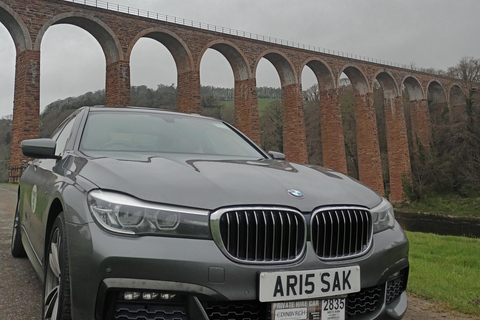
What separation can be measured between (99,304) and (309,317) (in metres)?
0.85

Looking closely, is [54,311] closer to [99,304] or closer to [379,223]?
[99,304]

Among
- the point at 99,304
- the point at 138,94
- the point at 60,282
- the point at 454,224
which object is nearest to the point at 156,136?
the point at 60,282

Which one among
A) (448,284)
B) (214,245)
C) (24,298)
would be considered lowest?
(448,284)

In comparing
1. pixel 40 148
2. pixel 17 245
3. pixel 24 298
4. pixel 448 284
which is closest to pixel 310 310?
pixel 40 148

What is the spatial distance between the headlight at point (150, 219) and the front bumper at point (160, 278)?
0.03 m

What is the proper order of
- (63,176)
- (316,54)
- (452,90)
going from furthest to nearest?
(452,90) < (316,54) < (63,176)

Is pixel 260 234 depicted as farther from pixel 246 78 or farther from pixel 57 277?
pixel 246 78

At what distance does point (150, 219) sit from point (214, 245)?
28 centimetres

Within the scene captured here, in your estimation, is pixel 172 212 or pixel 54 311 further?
pixel 54 311

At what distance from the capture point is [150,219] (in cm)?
162

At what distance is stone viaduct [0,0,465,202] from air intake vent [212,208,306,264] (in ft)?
72.3

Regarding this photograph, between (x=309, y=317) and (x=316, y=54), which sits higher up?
(x=316, y=54)

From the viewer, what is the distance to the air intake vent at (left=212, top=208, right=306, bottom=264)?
1.63m

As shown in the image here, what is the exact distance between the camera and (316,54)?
112 ft
